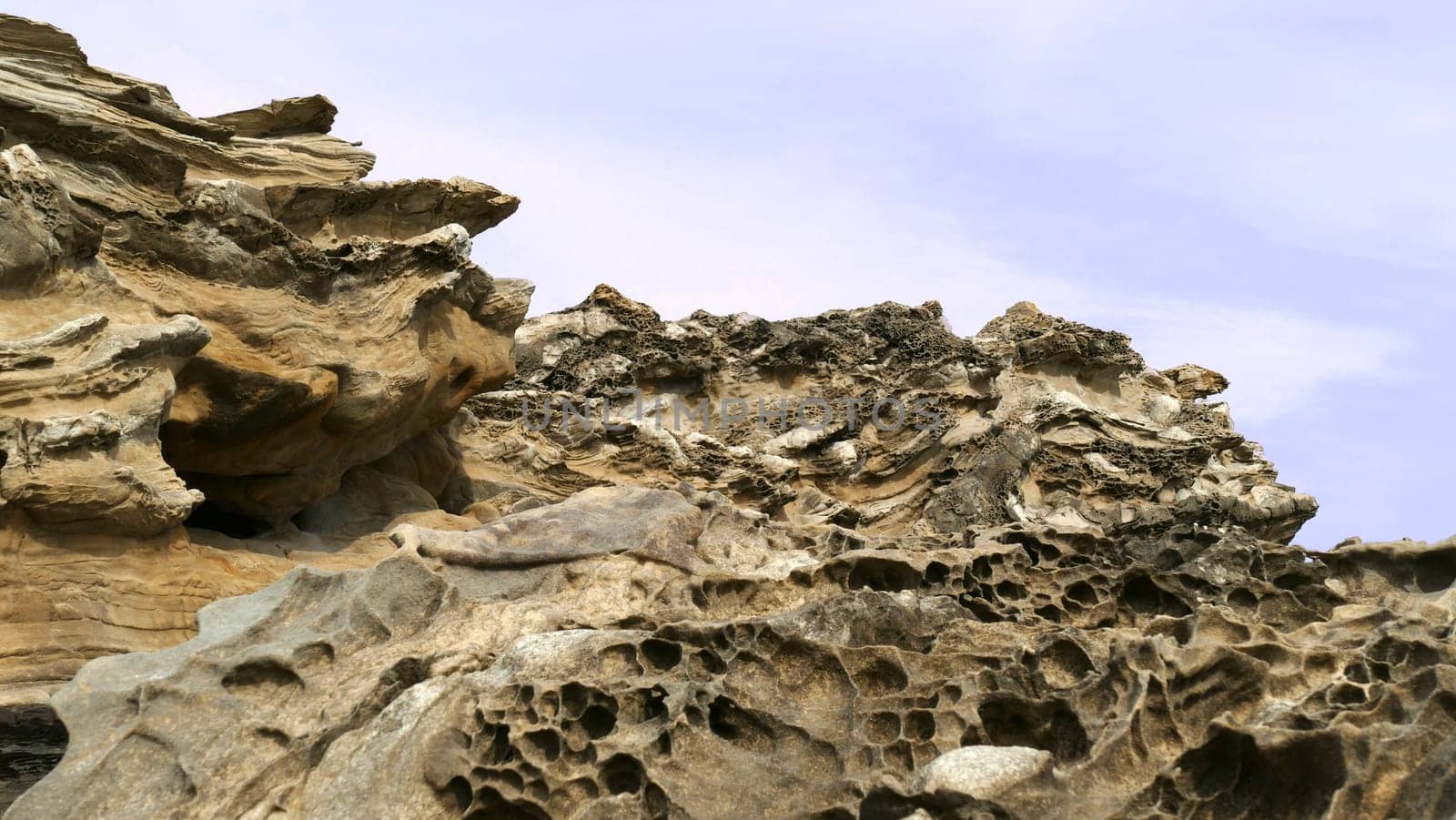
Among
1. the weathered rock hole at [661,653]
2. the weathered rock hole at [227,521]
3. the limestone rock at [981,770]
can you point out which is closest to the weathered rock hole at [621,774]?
the weathered rock hole at [661,653]

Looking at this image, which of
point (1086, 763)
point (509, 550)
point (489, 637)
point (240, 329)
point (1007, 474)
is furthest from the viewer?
point (1007, 474)

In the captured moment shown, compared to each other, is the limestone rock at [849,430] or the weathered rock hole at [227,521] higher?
the limestone rock at [849,430]

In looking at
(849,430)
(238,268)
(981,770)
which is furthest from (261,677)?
(849,430)

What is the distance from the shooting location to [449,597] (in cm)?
662

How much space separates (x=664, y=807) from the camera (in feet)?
15.6

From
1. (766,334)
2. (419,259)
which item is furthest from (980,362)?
(419,259)

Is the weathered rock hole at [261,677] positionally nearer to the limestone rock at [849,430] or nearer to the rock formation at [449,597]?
A: the rock formation at [449,597]

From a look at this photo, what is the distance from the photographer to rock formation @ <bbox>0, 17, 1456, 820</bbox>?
15.8 ft

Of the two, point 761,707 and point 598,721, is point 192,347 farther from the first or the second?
point 761,707

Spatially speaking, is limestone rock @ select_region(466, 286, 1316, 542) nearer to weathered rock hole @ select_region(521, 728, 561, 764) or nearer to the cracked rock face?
the cracked rock face

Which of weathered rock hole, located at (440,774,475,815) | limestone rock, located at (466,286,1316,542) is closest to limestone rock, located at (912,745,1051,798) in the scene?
weathered rock hole, located at (440,774,475,815)

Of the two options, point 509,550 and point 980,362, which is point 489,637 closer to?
point 509,550

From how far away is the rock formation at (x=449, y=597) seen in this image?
15.8 feet

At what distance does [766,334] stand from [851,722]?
13010 mm
